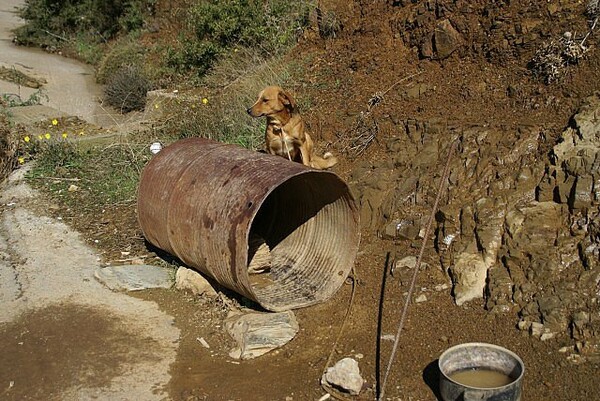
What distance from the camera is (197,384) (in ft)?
15.6

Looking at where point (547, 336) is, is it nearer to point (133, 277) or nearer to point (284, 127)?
point (284, 127)

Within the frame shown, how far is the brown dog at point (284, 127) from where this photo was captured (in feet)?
21.8

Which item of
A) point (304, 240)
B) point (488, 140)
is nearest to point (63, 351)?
point (304, 240)

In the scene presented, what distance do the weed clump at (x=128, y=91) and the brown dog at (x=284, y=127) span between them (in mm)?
6722

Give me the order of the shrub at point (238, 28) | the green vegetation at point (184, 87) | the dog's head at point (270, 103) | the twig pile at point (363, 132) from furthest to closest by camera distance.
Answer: the shrub at point (238, 28) → the green vegetation at point (184, 87) → the twig pile at point (363, 132) → the dog's head at point (270, 103)

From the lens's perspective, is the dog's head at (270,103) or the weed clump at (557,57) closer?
the weed clump at (557,57)

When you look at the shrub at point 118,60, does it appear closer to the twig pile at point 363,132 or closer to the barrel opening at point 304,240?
the twig pile at point 363,132

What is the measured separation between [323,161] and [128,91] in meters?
7.21

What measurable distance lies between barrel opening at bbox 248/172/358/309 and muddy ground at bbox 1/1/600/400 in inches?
8.7

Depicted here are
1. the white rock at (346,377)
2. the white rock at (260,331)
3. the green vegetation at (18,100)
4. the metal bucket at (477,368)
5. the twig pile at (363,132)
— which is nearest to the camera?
the metal bucket at (477,368)

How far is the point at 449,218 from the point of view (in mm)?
5625

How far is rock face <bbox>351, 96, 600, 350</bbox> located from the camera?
474cm

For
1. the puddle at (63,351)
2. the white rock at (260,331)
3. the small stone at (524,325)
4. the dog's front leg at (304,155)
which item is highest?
the dog's front leg at (304,155)

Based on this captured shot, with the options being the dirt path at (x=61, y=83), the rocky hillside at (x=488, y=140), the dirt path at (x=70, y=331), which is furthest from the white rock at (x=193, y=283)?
the dirt path at (x=61, y=83)
